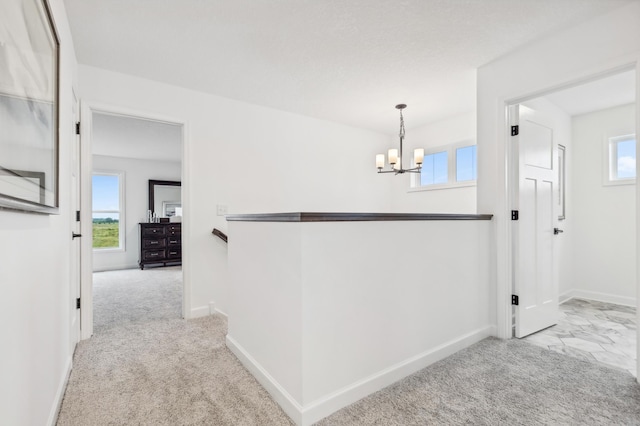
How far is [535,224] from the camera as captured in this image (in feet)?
8.79

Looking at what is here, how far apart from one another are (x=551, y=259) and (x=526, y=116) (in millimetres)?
1348

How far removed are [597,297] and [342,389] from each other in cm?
381

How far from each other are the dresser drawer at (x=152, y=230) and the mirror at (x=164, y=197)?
0.56 meters

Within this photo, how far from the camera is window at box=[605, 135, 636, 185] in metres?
3.49

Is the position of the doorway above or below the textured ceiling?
below

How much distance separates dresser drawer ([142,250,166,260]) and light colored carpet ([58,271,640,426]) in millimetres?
3941

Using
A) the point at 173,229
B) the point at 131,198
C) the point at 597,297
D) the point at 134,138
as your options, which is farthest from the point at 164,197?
the point at 597,297

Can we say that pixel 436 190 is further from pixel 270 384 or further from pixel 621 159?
pixel 270 384

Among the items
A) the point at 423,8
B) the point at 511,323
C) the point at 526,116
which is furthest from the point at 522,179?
the point at 423,8

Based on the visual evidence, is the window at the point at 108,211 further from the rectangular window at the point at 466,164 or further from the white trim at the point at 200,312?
the rectangular window at the point at 466,164

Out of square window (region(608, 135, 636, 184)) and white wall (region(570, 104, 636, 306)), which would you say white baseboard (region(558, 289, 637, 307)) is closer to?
white wall (region(570, 104, 636, 306))

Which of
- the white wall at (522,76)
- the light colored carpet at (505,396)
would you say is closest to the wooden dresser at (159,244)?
the light colored carpet at (505,396)

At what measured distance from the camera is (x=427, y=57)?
2531mm

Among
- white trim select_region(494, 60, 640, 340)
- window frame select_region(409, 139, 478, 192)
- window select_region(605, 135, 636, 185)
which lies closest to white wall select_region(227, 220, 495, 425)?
white trim select_region(494, 60, 640, 340)
